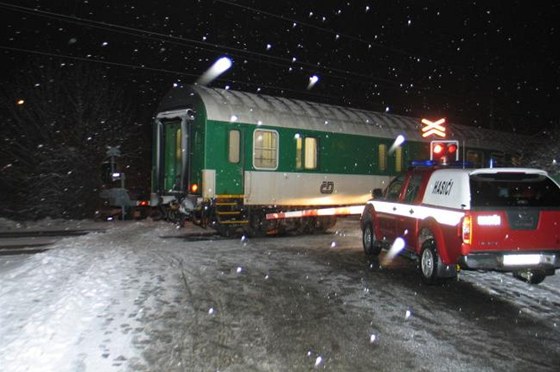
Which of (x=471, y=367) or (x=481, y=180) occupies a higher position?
(x=481, y=180)

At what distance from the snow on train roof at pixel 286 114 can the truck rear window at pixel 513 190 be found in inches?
318

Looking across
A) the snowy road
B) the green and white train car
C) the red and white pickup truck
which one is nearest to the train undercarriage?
the green and white train car

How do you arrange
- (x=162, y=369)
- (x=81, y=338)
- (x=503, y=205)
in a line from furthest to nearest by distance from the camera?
(x=503, y=205)
(x=81, y=338)
(x=162, y=369)

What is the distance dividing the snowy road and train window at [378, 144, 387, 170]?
8362mm

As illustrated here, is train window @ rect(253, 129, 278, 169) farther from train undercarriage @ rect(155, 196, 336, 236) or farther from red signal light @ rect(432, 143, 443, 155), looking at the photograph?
red signal light @ rect(432, 143, 443, 155)

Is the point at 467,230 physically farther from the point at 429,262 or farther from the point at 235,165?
the point at 235,165

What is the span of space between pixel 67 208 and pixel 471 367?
20.0 m

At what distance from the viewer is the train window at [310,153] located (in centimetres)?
1647

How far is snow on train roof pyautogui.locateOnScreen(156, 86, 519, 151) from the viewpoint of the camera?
14.7 m

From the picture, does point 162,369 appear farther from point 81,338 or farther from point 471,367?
point 471,367

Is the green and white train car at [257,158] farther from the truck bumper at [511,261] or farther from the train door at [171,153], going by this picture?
the truck bumper at [511,261]

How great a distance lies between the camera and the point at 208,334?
5961 millimetres

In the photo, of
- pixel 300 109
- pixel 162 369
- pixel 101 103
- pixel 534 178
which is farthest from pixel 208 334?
pixel 101 103

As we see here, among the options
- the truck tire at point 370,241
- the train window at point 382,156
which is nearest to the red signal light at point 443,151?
the truck tire at point 370,241
